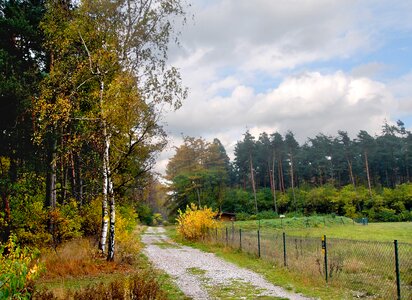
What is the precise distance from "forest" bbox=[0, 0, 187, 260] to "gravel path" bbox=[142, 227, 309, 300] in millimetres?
3042

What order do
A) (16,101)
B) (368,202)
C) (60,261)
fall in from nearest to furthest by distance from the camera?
(60,261)
(16,101)
(368,202)

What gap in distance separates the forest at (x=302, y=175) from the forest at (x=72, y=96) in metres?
45.2

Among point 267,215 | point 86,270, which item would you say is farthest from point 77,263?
point 267,215

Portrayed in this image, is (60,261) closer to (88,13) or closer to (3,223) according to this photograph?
(3,223)

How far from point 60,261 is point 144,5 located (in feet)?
36.0

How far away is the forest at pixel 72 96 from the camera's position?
1492 centimetres

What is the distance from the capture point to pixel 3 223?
15312mm

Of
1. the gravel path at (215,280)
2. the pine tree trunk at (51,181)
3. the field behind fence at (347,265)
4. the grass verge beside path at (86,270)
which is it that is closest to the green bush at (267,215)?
the field behind fence at (347,265)

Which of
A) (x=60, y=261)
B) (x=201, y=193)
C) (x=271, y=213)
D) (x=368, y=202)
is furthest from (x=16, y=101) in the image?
(x=368, y=202)

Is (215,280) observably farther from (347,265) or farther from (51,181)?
(51,181)

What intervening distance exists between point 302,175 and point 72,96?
78.2 meters

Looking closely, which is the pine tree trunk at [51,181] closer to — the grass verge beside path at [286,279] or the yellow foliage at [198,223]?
the grass verge beside path at [286,279]

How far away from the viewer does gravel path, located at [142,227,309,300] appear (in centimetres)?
1035

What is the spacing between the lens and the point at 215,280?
1266 centimetres
